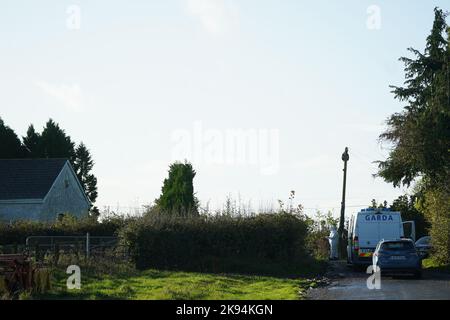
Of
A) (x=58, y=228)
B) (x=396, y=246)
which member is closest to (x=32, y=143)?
(x=58, y=228)

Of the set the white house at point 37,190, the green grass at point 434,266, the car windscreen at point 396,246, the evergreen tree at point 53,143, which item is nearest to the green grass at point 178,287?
the car windscreen at point 396,246

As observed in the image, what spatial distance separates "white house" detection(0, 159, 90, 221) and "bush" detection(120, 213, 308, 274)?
55.4 ft

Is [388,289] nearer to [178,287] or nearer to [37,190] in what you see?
[178,287]

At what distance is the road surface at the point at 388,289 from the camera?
67.9 feet

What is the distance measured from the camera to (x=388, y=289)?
2322 cm

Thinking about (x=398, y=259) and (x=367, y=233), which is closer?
(x=398, y=259)

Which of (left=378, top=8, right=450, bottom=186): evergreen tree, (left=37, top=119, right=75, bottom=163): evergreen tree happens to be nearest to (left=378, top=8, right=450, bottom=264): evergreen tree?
(left=378, top=8, right=450, bottom=186): evergreen tree

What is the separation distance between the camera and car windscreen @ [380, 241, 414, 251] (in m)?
28.4

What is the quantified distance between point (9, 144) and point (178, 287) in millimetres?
46067

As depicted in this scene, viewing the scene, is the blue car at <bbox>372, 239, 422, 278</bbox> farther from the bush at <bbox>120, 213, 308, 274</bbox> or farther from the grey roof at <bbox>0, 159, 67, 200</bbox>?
the grey roof at <bbox>0, 159, 67, 200</bbox>

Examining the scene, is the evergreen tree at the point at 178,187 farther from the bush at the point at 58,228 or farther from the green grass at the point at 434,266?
the green grass at the point at 434,266
